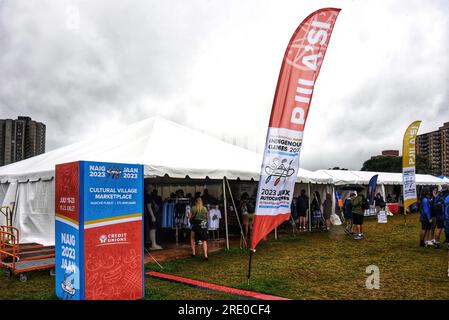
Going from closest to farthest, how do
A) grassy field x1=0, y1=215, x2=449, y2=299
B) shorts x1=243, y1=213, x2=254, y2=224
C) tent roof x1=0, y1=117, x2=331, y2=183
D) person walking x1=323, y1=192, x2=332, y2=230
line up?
grassy field x1=0, y1=215, x2=449, y2=299
tent roof x1=0, y1=117, x2=331, y2=183
shorts x1=243, y1=213, x2=254, y2=224
person walking x1=323, y1=192, x2=332, y2=230

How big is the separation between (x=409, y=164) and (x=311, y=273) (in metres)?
10.1

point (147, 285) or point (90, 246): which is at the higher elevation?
point (90, 246)

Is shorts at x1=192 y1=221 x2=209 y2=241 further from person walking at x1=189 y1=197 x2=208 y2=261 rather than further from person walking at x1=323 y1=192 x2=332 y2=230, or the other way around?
person walking at x1=323 y1=192 x2=332 y2=230

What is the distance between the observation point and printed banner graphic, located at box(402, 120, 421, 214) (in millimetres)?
14906

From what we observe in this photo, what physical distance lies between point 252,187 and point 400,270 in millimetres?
9823

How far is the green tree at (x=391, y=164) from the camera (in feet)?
245

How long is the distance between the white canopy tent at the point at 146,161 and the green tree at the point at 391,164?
7248 centimetres

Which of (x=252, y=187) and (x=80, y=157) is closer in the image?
(x=80, y=157)

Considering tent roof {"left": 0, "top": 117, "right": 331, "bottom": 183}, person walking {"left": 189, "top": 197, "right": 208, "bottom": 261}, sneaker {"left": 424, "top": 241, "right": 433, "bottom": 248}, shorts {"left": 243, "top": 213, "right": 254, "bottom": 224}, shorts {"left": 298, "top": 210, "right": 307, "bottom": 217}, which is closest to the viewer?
person walking {"left": 189, "top": 197, "right": 208, "bottom": 261}

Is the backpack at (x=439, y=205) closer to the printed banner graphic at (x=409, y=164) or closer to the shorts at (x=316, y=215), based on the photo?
the printed banner graphic at (x=409, y=164)

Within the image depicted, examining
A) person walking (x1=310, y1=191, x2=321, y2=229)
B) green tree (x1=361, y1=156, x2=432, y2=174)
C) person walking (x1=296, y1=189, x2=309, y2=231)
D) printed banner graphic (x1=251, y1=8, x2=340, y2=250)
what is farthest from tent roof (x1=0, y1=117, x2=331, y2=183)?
green tree (x1=361, y1=156, x2=432, y2=174)

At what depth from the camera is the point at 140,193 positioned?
5320 millimetres
